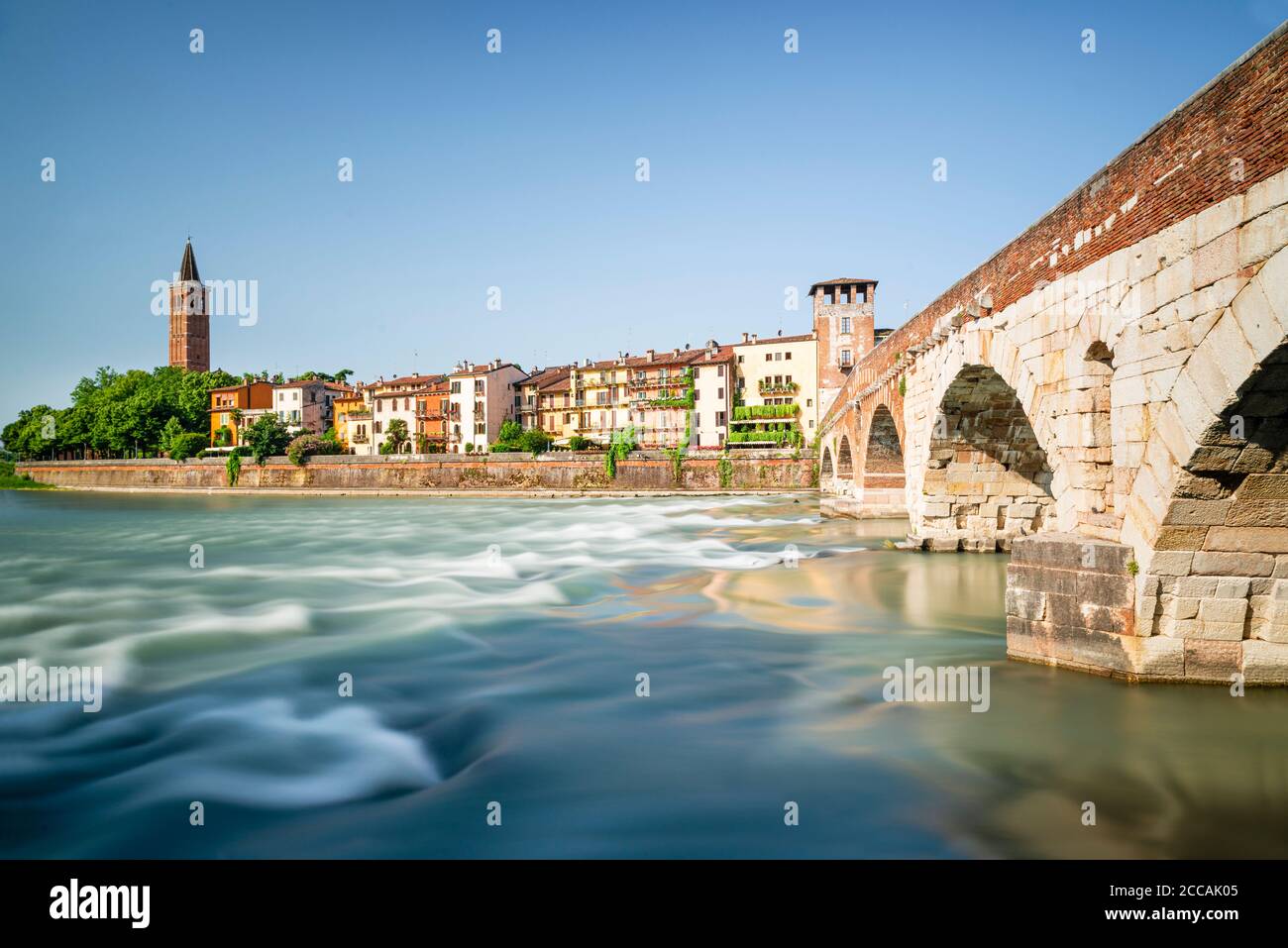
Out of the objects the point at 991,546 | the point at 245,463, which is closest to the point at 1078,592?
the point at 991,546

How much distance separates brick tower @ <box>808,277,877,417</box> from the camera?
59375 millimetres

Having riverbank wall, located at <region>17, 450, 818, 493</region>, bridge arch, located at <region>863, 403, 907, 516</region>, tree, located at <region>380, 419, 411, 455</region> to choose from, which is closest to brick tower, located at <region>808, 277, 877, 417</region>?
riverbank wall, located at <region>17, 450, 818, 493</region>

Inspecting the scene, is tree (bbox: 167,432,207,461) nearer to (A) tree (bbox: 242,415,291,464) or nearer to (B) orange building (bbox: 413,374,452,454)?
(A) tree (bbox: 242,415,291,464)

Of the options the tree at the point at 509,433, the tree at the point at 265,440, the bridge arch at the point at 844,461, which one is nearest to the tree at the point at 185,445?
the tree at the point at 265,440

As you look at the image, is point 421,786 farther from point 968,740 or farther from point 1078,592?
point 1078,592

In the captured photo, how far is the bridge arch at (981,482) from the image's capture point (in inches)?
631

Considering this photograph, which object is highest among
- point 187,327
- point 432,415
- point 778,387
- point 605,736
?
point 187,327

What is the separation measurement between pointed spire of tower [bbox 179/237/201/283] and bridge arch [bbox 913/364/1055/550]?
142m

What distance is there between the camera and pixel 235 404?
3393 inches

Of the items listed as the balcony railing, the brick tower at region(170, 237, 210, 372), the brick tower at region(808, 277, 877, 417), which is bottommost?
the balcony railing

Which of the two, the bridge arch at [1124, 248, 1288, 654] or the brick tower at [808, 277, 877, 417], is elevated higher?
the brick tower at [808, 277, 877, 417]

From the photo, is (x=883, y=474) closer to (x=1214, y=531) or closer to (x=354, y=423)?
(x=1214, y=531)

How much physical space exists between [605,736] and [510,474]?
4990 centimetres

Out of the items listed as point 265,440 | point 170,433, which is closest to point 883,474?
point 265,440
